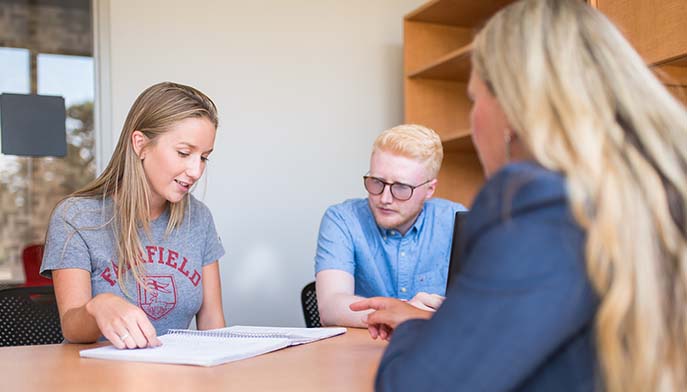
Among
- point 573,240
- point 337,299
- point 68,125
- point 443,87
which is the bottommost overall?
point 337,299

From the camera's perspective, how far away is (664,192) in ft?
2.58

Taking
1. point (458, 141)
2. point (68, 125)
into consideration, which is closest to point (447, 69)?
point (458, 141)

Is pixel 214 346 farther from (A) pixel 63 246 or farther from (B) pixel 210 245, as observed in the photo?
(B) pixel 210 245

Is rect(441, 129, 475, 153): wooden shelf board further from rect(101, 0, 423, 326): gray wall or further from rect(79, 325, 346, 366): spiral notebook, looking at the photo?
rect(79, 325, 346, 366): spiral notebook

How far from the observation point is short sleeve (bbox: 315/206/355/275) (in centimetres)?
228

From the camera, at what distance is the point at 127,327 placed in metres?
1.46

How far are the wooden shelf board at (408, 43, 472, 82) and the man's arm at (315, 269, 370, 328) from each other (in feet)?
4.90

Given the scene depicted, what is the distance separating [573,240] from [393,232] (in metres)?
1.68

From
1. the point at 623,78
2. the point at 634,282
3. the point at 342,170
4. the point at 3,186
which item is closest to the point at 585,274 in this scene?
the point at 634,282

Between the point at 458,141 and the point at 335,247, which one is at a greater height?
the point at 458,141

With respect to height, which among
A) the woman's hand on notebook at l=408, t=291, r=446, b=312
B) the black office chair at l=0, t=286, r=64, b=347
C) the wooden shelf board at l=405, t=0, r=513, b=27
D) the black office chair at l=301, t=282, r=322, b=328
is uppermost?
the wooden shelf board at l=405, t=0, r=513, b=27

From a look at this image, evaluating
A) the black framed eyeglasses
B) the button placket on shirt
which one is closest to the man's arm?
the button placket on shirt

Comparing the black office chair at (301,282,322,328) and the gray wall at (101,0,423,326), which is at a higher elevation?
the gray wall at (101,0,423,326)

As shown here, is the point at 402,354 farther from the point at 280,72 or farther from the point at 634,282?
the point at 280,72
